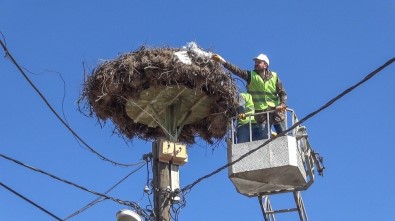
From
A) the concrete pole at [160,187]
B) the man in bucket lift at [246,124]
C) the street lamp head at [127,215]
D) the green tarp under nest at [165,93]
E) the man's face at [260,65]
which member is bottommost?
the street lamp head at [127,215]

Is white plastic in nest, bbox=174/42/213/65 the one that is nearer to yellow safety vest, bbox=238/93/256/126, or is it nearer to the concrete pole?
yellow safety vest, bbox=238/93/256/126

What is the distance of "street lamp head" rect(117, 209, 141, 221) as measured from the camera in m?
8.76

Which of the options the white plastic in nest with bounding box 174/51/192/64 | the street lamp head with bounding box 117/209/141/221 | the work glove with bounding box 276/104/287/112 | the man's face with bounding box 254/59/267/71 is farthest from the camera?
the man's face with bounding box 254/59/267/71

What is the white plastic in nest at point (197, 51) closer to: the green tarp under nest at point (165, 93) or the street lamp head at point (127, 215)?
the green tarp under nest at point (165, 93)

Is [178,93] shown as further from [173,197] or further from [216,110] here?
[173,197]

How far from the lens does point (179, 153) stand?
1012 centimetres

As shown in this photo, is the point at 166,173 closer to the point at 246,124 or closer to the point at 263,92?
the point at 246,124

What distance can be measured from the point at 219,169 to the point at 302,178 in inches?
60.3

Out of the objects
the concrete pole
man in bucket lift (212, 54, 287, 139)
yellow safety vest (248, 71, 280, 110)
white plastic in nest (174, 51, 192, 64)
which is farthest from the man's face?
the concrete pole

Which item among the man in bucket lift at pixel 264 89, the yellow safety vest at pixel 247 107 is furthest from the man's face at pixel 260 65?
the yellow safety vest at pixel 247 107

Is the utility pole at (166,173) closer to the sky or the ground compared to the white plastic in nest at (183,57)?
closer to the ground

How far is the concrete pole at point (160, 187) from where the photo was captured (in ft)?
31.6

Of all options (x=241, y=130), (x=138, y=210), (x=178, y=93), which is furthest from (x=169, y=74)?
(x=138, y=210)

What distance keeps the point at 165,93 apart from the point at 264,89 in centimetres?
133
